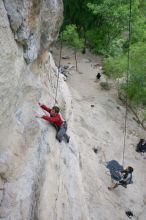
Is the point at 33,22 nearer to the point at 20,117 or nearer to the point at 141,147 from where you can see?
the point at 20,117

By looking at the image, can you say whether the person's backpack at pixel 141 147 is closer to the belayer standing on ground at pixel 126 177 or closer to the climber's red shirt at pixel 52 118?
the belayer standing on ground at pixel 126 177

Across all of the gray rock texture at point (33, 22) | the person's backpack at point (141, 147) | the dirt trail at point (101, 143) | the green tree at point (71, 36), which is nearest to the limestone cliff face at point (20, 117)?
the gray rock texture at point (33, 22)

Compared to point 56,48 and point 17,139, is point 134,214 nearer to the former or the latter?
point 17,139

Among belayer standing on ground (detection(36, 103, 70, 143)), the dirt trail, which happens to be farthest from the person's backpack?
belayer standing on ground (detection(36, 103, 70, 143))

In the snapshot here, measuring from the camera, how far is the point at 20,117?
452 inches

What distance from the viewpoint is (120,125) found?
2256cm

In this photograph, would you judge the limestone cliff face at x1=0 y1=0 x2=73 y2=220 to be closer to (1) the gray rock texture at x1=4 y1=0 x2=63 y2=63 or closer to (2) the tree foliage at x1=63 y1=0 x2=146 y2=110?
(1) the gray rock texture at x1=4 y1=0 x2=63 y2=63

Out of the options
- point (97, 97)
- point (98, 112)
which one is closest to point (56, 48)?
point (97, 97)

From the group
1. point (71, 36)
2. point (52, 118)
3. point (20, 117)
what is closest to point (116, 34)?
point (71, 36)

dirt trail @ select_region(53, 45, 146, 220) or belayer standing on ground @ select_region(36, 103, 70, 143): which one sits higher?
belayer standing on ground @ select_region(36, 103, 70, 143)

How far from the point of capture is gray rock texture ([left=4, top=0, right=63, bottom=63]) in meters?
10.4

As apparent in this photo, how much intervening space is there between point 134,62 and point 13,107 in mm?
13435

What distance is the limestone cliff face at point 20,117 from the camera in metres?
9.85

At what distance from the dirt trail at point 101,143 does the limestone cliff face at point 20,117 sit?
4.07m
